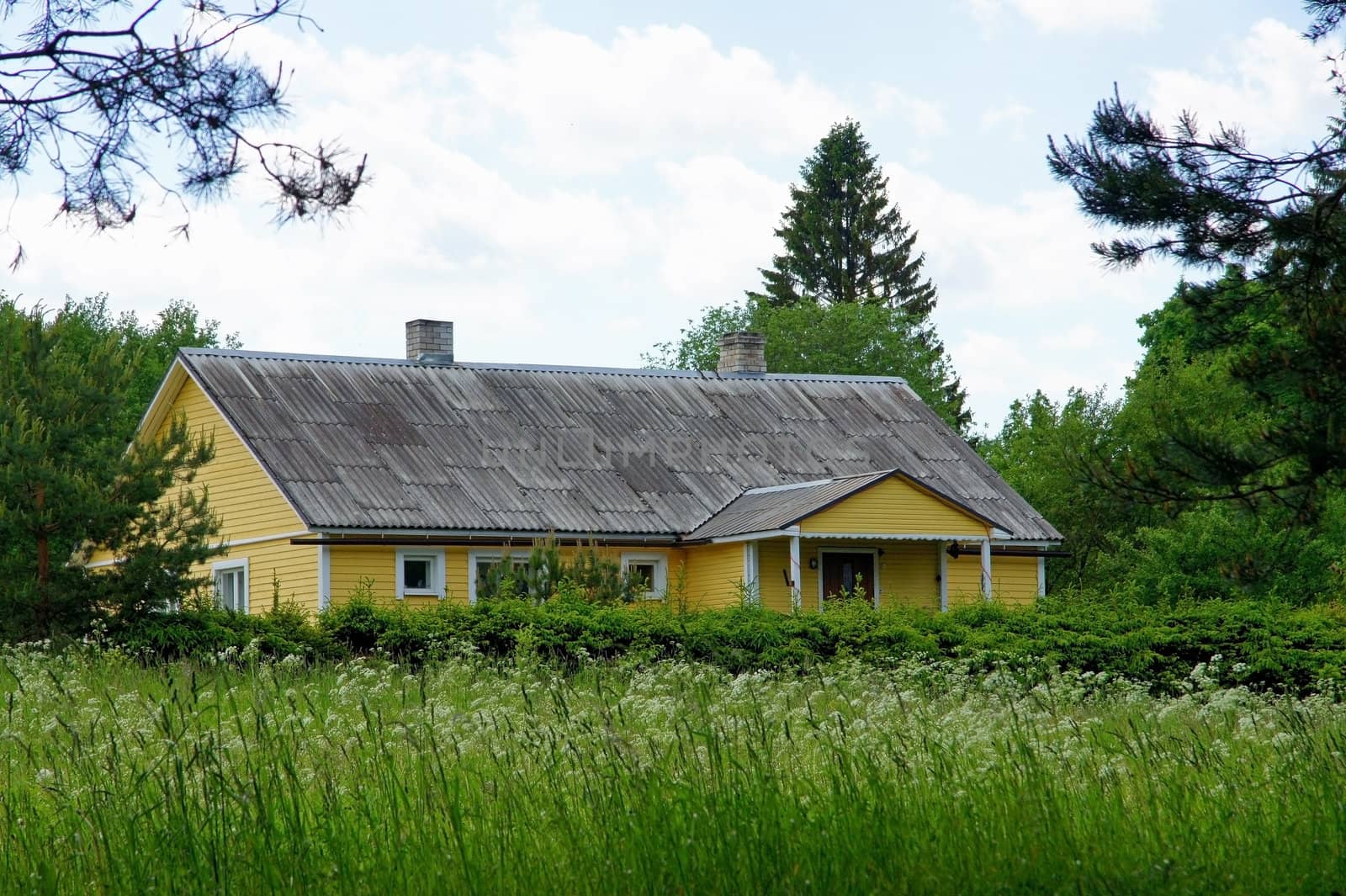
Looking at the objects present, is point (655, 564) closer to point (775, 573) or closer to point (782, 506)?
point (775, 573)

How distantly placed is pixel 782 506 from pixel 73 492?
12.3 meters

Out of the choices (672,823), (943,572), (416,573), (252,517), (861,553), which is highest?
(252,517)

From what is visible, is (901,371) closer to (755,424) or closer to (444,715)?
(755,424)

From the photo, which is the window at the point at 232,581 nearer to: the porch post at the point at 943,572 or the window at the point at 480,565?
the window at the point at 480,565

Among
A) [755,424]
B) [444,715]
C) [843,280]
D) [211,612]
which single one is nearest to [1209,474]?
[444,715]

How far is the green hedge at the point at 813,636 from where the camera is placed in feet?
52.1

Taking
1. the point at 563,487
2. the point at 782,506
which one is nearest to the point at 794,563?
the point at 782,506

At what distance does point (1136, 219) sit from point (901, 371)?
4391 cm

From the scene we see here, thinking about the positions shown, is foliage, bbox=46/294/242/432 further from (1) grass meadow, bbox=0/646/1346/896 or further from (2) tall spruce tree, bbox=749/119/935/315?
(1) grass meadow, bbox=0/646/1346/896

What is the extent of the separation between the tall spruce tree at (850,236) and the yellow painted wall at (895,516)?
1248 inches

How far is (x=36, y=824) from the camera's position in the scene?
267 inches

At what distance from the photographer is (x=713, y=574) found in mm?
26719

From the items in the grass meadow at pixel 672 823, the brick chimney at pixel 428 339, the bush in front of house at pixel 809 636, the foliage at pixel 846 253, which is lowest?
the grass meadow at pixel 672 823

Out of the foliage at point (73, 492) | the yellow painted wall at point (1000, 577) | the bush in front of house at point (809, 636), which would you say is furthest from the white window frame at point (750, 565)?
the foliage at point (73, 492)
